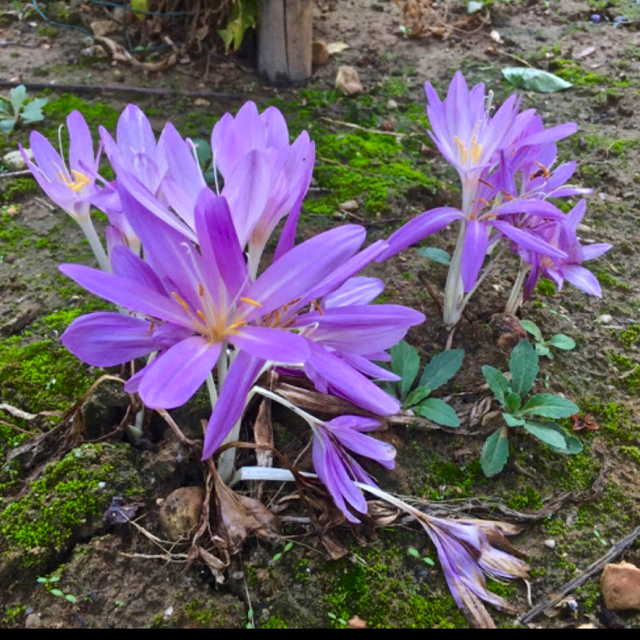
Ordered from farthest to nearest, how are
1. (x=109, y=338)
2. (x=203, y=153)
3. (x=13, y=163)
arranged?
(x=13, y=163) < (x=203, y=153) < (x=109, y=338)

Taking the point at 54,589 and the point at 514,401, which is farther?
the point at 514,401

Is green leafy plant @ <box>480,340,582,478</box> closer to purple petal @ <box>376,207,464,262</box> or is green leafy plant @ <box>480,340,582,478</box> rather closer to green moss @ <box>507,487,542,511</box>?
green moss @ <box>507,487,542,511</box>

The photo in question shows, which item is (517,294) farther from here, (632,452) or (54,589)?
(54,589)

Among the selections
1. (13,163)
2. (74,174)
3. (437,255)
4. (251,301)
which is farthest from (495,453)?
(13,163)

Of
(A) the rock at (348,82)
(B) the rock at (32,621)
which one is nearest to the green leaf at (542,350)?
(B) the rock at (32,621)

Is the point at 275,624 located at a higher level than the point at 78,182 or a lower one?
lower
